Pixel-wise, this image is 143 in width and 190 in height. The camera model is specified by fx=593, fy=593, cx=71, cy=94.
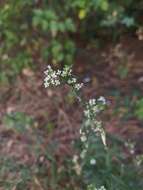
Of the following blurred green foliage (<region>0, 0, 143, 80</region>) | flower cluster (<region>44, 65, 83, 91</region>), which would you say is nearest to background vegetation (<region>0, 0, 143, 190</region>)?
blurred green foliage (<region>0, 0, 143, 80</region>)

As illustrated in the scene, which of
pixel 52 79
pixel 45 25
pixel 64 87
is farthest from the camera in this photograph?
pixel 64 87

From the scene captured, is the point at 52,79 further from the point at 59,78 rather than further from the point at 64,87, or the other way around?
the point at 64,87

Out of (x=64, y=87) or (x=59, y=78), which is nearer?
(x=59, y=78)

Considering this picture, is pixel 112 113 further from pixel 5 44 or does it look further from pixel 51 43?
pixel 5 44

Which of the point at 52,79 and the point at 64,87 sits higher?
the point at 64,87

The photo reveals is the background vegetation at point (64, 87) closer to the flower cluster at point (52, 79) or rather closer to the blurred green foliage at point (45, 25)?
the blurred green foliage at point (45, 25)

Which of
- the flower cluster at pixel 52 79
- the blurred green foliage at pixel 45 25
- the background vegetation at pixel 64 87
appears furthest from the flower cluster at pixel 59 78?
the blurred green foliage at pixel 45 25

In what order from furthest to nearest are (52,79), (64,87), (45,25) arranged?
(64,87)
(45,25)
(52,79)

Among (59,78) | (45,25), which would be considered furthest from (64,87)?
(59,78)
